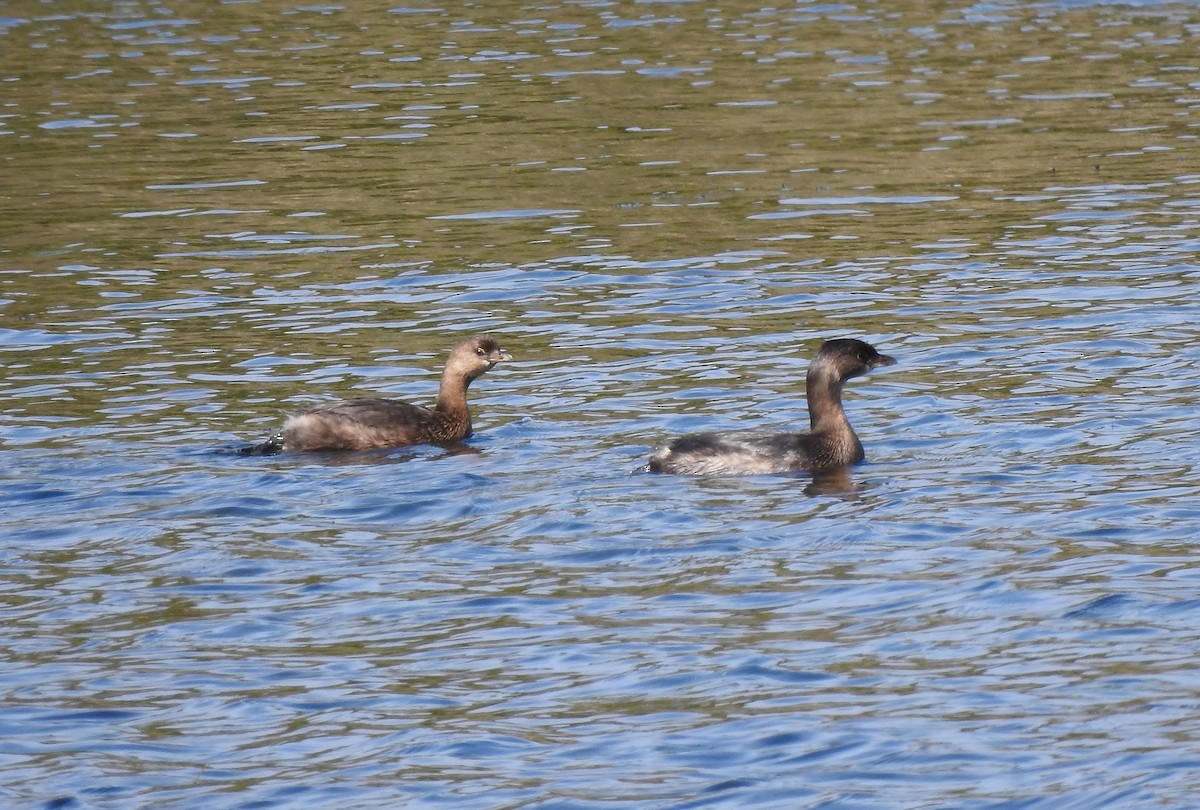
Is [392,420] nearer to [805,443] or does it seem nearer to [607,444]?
[607,444]

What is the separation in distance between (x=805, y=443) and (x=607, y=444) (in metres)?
1.34

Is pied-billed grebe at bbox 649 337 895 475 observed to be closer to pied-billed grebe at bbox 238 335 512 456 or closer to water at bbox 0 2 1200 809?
water at bbox 0 2 1200 809

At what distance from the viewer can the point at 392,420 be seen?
1457 centimetres

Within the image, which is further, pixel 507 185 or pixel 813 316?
pixel 507 185

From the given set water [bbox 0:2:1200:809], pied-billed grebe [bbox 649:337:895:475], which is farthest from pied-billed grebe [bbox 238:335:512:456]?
pied-billed grebe [bbox 649:337:895:475]

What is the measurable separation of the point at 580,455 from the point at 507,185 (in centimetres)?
1132

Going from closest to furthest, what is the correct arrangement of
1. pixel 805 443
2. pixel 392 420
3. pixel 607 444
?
pixel 805 443 → pixel 607 444 → pixel 392 420

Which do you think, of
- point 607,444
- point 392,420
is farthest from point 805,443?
point 392,420

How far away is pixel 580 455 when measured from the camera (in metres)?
13.7

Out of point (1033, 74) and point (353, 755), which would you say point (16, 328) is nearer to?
point (353, 755)

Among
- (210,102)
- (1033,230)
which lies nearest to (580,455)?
(1033,230)

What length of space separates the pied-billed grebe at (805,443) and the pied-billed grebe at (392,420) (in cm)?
222

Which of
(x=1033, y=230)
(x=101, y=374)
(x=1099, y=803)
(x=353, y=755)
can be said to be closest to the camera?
(x=1099, y=803)

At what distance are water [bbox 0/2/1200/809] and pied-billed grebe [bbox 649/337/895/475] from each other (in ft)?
0.58
